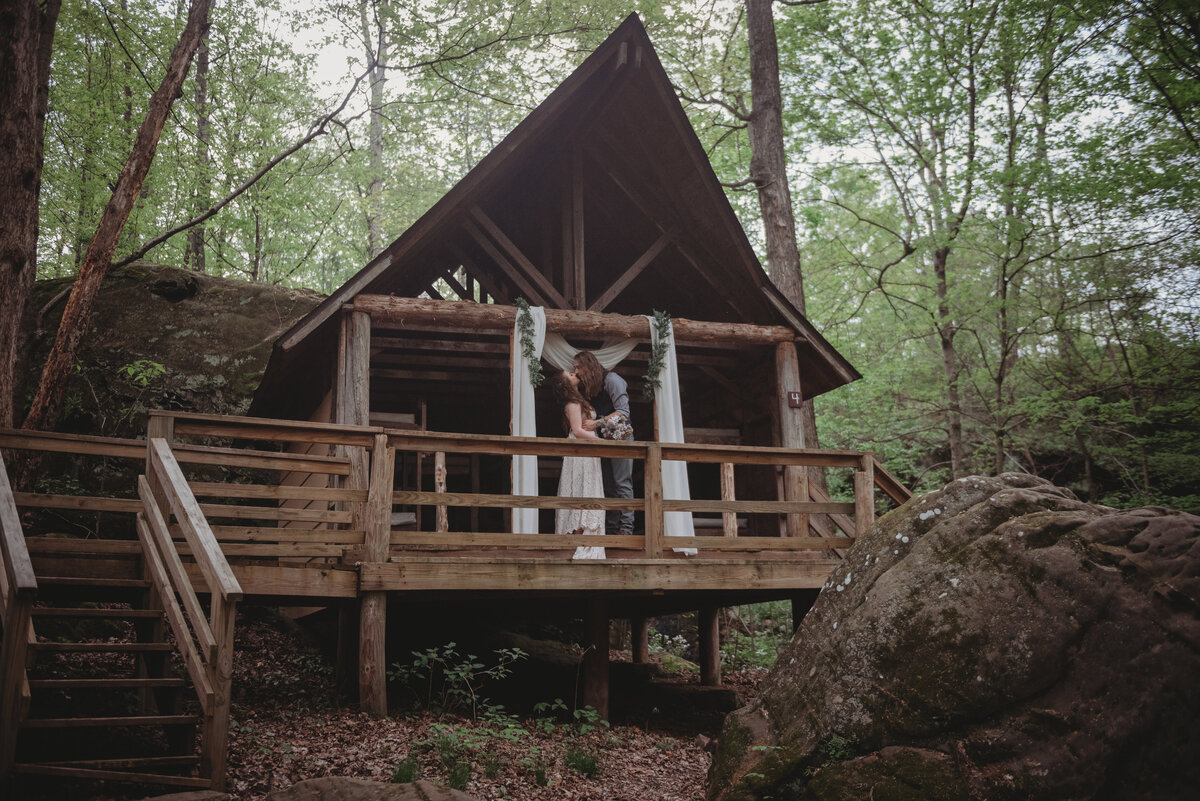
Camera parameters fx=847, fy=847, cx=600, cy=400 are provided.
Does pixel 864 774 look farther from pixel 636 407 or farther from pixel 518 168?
pixel 636 407

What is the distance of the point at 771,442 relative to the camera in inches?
456

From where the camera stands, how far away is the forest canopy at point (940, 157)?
14078mm

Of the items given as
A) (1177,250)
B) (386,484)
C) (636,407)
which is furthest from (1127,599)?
(1177,250)

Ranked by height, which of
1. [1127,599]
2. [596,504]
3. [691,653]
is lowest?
[691,653]

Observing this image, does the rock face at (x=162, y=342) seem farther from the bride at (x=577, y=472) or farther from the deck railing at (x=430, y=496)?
the bride at (x=577, y=472)

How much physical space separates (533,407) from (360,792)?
5.26 m

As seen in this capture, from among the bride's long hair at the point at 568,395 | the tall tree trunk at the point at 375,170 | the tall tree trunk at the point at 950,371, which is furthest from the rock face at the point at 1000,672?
the tall tree trunk at the point at 375,170

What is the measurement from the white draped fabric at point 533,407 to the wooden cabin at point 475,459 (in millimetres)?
113

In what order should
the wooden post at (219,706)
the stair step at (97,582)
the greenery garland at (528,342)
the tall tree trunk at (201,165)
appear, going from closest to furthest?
the wooden post at (219,706), the stair step at (97,582), the greenery garland at (528,342), the tall tree trunk at (201,165)

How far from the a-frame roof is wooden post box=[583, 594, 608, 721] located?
3.95m

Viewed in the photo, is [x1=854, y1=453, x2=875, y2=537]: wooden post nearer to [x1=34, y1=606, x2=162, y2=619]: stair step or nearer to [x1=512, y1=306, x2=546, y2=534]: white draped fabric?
[x1=512, y1=306, x2=546, y2=534]: white draped fabric

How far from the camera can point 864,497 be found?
8.23 metres

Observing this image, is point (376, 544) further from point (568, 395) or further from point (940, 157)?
point (940, 157)

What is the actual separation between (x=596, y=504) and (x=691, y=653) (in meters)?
8.90
